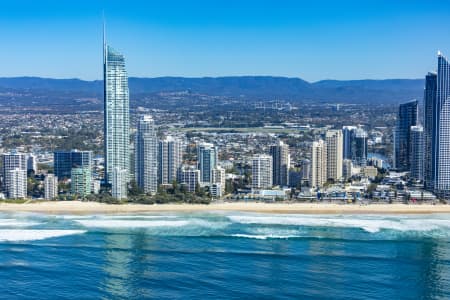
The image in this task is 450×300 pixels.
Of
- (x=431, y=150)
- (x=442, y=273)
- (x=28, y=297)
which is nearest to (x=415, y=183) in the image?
(x=431, y=150)

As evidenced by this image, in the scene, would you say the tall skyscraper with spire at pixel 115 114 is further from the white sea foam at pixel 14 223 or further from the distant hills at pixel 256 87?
the distant hills at pixel 256 87

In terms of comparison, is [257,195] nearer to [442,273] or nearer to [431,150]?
[431,150]

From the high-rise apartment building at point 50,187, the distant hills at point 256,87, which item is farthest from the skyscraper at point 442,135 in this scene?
the distant hills at point 256,87

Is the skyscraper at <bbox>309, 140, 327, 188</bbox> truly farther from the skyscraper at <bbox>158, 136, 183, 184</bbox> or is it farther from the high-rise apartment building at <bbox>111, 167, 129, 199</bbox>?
the high-rise apartment building at <bbox>111, 167, 129, 199</bbox>

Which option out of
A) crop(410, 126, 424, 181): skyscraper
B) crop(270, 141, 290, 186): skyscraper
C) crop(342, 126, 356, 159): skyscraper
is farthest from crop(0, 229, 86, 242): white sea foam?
crop(342, 126, 356, 159): skyscraper

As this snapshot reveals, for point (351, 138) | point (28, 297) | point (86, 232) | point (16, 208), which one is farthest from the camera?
point (351, 138)

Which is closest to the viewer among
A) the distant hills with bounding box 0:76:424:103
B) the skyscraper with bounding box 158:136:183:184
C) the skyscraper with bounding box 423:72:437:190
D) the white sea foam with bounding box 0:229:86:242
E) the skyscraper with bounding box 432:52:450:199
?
the white sea foam with bounding box 0:229:86:242
